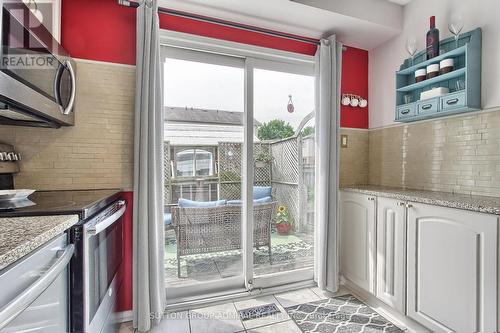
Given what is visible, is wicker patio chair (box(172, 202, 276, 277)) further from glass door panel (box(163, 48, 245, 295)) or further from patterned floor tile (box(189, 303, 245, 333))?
patterned floor tile (box(189, 303, 245, 333))

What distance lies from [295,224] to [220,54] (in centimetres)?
171

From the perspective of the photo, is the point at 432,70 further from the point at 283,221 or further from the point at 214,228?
the point at 214,228

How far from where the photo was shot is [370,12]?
2162mm

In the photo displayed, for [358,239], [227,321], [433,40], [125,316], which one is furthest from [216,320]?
[433,40]

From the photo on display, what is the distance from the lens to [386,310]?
1946 mm

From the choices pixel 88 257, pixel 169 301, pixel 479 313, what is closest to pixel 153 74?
pixel 88 257

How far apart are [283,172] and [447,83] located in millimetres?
1459

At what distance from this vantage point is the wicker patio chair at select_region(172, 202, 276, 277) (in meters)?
2.13

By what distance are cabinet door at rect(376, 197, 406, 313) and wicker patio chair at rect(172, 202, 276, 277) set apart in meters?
0.93

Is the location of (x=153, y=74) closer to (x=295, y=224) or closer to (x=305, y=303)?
(x=295, y=224)

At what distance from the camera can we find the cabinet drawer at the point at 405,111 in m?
2.04

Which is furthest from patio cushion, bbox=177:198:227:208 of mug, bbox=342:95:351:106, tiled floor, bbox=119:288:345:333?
mug, bbox=342:95:351:106

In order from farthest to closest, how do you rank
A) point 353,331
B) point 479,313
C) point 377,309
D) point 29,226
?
point 377,309
point 353,331
point 479,313
point 29,226
